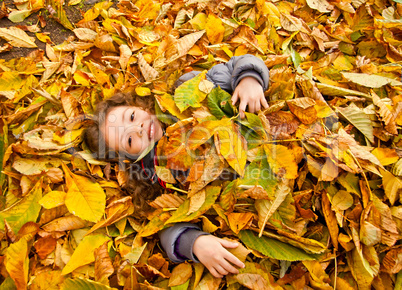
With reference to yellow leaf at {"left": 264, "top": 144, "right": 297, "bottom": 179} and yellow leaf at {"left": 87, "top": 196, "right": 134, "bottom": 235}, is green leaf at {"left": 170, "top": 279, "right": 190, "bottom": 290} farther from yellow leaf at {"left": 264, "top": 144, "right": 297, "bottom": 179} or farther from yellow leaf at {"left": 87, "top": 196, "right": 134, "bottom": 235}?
yellow leaf at {"left": 264, "top": 144, "right": 297, "bottom": 179}

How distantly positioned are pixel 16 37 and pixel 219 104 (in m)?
1.26

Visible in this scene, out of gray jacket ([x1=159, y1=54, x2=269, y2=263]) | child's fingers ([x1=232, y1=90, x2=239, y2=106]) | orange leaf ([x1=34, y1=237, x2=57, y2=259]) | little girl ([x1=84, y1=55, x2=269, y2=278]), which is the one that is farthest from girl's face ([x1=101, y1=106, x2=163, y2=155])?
orange leaf ([x1=34, y1=237, x2=57, y2=259])

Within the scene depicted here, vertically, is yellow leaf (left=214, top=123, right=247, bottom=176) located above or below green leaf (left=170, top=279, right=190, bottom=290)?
above

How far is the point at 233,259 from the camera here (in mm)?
893

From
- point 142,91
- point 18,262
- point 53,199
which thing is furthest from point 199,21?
point 18,262

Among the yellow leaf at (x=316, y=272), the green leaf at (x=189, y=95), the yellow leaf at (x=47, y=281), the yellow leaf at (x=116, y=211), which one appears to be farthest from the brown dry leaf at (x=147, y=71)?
the yellow leaf at (x=316, y=272)

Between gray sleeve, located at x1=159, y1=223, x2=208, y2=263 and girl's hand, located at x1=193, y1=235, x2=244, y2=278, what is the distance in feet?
0.07

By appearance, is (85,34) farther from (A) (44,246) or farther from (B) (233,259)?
(B) (233,259)

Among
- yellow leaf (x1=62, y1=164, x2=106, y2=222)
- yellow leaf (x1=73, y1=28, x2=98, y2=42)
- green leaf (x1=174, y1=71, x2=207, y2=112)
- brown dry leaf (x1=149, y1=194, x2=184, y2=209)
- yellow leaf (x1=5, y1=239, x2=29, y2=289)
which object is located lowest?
yellow leaf (x1=5, y1=239, x2=29, y2=289)

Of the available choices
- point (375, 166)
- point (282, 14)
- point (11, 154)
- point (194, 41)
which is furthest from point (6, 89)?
point (375, 166)

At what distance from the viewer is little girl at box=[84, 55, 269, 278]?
932 mm

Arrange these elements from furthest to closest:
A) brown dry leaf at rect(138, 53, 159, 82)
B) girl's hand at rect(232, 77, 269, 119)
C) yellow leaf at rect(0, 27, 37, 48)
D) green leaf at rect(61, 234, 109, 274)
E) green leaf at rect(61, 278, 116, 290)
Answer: yellow leaf at rect(0, 27, 37, 48)
brown dry leaf at rect(138, 53, 159, 82)
girl's hand at rect(232, 77, 269, 119)
green leaf at rect(61, 234, 109, 274)
green leaf at rect(61, 278, 116, 290)

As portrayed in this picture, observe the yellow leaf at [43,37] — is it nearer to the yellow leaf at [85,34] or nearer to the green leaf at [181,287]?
the yellow leaf at [85,34]

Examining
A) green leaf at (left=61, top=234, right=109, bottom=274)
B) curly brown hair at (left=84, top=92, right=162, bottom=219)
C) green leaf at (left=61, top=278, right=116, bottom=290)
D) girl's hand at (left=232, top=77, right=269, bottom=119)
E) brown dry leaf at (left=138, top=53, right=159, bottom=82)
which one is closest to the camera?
green leaf at (left=61, top=278, right=116, bottom=290)
